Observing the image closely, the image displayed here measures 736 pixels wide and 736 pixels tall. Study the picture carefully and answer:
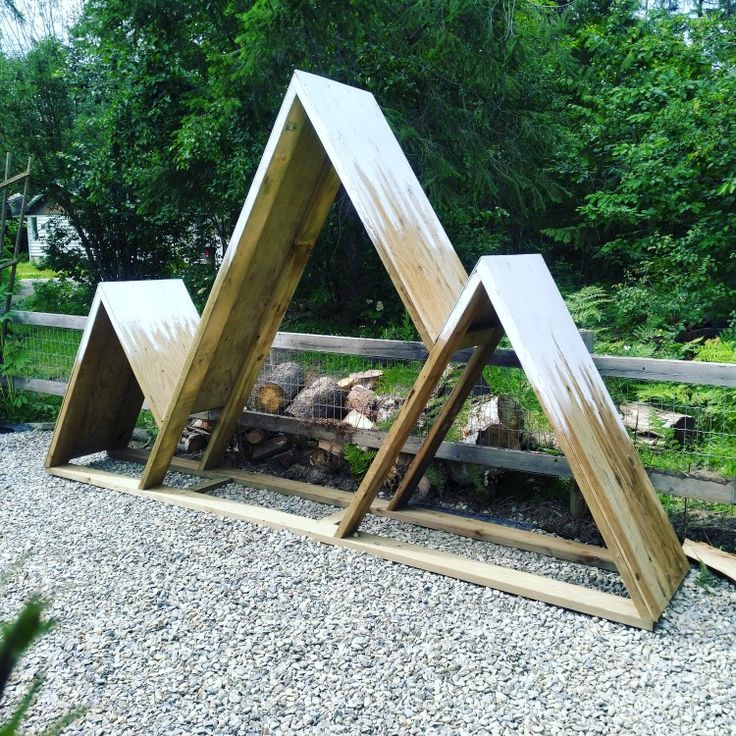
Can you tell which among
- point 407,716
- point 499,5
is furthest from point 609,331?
point 407,716

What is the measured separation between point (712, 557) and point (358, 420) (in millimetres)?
2353

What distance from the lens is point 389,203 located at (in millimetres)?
3898

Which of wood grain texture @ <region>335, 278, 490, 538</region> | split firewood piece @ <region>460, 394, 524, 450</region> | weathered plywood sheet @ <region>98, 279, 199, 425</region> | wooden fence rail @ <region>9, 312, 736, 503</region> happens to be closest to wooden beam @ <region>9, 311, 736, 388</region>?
wooden fence rail @ <region>9, 312, 736, 503</region>

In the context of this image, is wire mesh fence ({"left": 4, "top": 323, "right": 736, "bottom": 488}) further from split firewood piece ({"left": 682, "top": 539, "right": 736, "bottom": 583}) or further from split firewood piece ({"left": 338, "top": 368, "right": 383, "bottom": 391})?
split firewood piece ({"left": 682, "top": 539, "right": 736, "bottom": 583})

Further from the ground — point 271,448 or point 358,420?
point 358,420

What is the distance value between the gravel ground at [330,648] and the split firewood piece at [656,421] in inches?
34.8

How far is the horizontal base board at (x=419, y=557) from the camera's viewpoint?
10.6 ft

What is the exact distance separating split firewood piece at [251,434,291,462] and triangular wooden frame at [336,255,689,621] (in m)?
1.68

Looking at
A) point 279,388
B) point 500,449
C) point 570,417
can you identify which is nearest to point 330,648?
point 570,417

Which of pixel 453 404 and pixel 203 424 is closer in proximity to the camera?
pixel 453 404

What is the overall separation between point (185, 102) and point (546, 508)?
21.6 ft

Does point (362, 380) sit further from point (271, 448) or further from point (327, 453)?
point (271, 448)

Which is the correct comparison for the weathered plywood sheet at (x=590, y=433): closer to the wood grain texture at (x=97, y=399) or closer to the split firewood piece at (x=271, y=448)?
the split firewood piece at (x=271, y=448)

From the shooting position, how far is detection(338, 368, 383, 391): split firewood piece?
528 centimetres
